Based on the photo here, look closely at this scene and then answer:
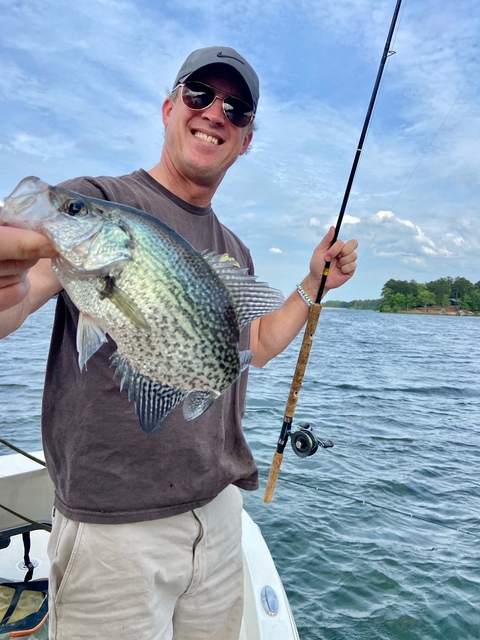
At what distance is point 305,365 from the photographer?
3.95 meters

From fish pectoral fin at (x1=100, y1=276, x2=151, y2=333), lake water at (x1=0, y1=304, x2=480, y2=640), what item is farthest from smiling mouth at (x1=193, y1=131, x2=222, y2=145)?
lake water at (x1=0, y1=304, x2=480, y2=640)

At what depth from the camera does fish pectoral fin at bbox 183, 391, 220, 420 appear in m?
1.69

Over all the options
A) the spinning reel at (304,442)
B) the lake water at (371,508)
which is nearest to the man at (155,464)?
the spinning reel at (304,442)

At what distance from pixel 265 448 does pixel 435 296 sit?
95.9 m

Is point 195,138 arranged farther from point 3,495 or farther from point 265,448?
point 265,448

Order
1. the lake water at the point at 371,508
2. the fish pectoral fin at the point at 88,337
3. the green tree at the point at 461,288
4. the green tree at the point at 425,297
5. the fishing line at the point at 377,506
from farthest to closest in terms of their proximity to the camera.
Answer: the green tree at the point at 461,288 < the green tree at the point at 425,297 < the fishing line at the point at 377,506 < the lake water at the point at 371,508 < the fish pectoral fin at the point at 88,337

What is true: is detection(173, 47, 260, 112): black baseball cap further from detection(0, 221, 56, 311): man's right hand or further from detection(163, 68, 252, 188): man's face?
detection(0, 221, 56, 311): man's right hand

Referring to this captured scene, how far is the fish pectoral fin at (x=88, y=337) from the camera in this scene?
1643 millimetres

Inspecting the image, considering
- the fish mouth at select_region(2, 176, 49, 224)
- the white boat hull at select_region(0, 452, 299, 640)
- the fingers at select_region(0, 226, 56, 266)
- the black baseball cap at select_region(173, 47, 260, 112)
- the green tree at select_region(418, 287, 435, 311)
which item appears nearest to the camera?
the fingers at select_region(0, 226, 56, 266)

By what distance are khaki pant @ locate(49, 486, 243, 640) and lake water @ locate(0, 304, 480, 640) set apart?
3262 mm

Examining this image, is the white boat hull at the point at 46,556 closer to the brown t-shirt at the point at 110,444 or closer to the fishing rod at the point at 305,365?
the fishing rod at the point at 305,365

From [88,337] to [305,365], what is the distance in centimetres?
252

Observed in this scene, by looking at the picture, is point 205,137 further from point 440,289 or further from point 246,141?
point 440,289

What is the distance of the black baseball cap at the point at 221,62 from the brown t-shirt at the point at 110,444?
69 centimetres
